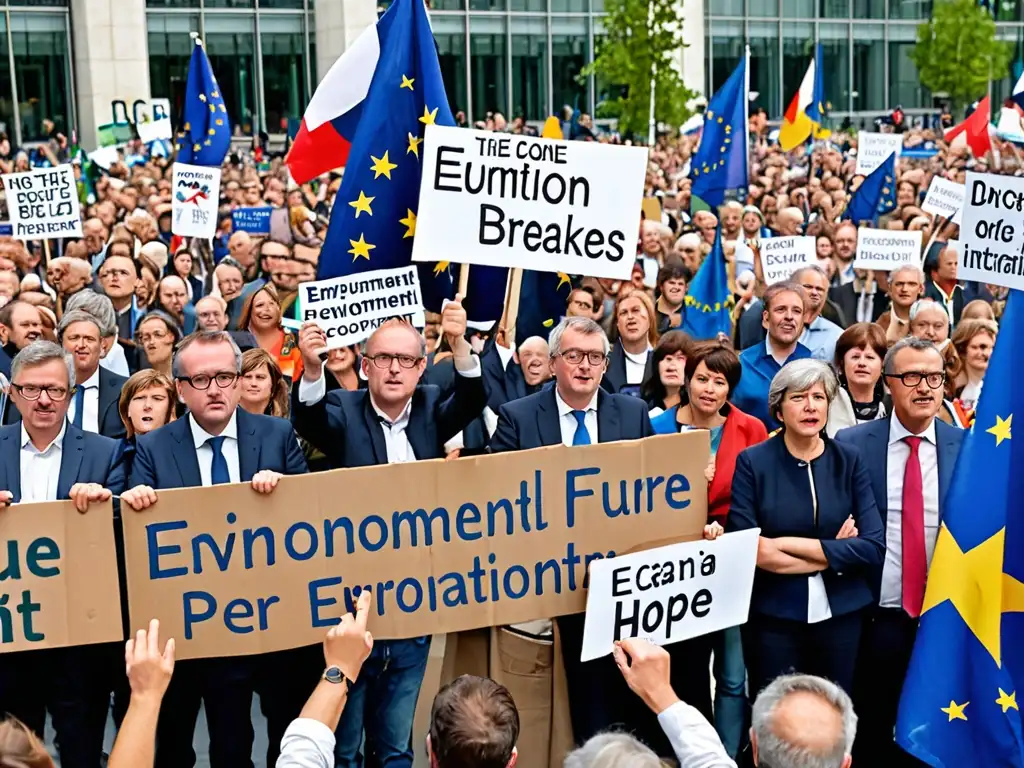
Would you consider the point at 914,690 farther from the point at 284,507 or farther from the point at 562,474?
the point at 284,507

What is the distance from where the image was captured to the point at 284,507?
4.55 m

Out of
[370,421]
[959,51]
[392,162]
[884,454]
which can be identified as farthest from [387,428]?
[959,51]

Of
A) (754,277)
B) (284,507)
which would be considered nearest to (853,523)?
(284,507)

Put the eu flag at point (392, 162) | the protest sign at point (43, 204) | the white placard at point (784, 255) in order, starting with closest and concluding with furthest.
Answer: the eu flag at point (392, 162) < the white placard at point (784, 255) < the protest sign at point (43, 204)

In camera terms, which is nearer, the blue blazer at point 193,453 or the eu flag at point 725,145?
the blue blazer at point 193,453

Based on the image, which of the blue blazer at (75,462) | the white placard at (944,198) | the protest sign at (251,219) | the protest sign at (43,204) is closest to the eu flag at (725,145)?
the white placard at (944,198)

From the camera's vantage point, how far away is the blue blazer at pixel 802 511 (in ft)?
15.9

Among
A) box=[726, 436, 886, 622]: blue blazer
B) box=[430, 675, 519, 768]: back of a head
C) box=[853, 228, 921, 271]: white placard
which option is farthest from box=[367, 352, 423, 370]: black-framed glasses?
box=[853, 228, 921, 271]: white placard

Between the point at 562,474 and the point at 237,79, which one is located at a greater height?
the point at 237,79

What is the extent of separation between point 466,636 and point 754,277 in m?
5.99

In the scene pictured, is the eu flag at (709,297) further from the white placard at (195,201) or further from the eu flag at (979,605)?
the eu flag at (979,605)

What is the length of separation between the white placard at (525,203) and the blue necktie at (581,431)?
3.53 feet

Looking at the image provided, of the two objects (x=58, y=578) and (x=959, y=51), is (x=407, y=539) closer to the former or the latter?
(x=58, y=578)

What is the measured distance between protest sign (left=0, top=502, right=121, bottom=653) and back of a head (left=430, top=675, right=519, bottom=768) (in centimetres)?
151
